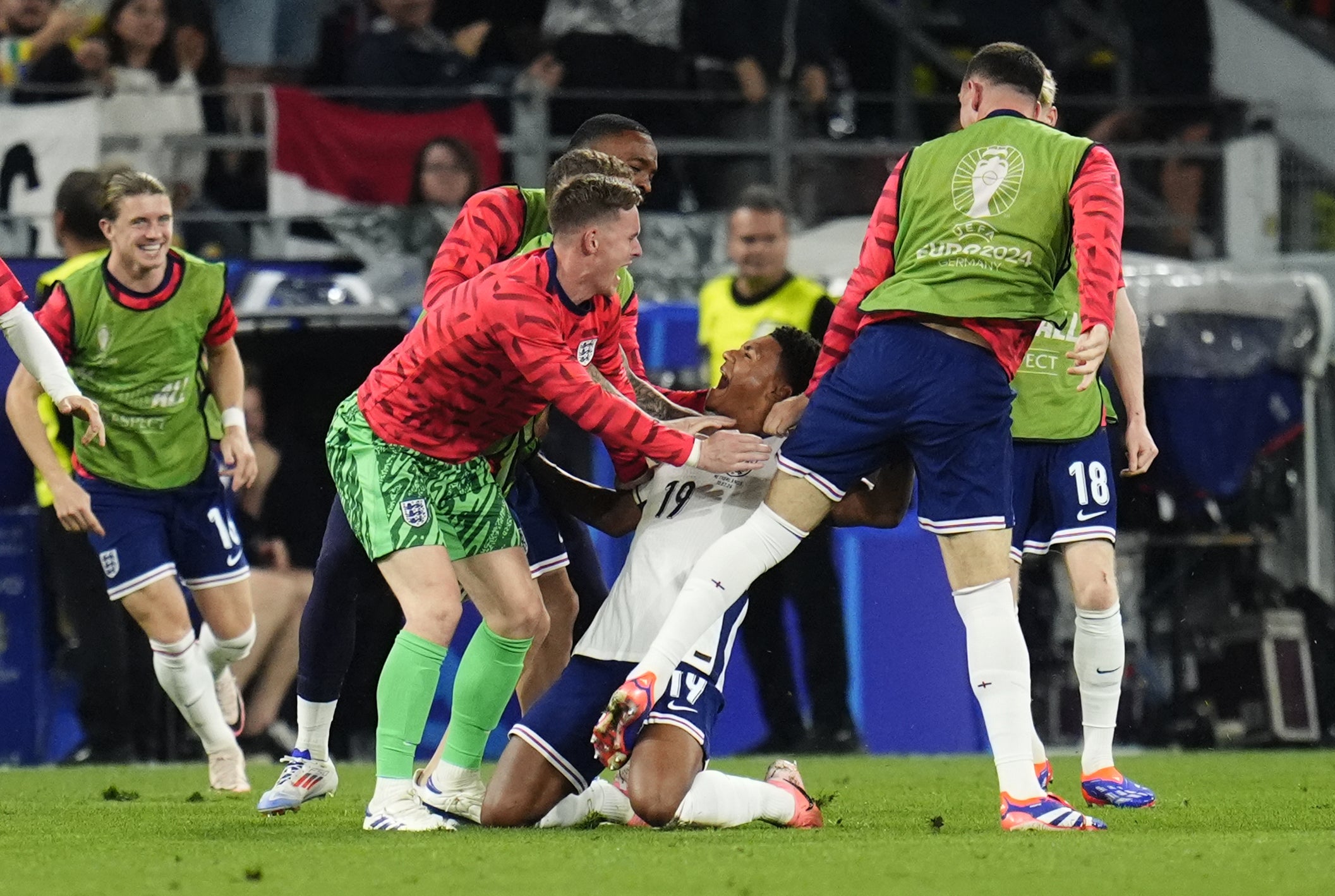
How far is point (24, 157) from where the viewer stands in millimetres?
9742

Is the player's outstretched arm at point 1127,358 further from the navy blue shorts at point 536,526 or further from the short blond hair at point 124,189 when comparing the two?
the short blond hair at point 124,189

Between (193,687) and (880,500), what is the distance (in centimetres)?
284

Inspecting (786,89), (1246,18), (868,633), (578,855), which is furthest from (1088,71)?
(578,855)

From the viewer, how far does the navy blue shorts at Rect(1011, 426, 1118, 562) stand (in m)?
6.47

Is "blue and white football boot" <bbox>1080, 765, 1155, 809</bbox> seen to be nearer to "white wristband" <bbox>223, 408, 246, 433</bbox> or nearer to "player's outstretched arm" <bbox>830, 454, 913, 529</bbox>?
"player's outstretched arm" <bbox>830, 454, 913, 529</bbox>

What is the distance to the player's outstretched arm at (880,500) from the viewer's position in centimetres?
578

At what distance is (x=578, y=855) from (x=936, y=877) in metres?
0.93

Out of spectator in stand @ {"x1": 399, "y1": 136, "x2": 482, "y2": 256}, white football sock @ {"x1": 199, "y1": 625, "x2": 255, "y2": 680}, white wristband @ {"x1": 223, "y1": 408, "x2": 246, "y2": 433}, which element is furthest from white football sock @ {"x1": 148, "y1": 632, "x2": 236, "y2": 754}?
spectator in stand @ {"x1": 399, "y1": 136, "x2": 482, "y2": 256}

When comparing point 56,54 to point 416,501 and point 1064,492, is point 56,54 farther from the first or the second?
point 1064,492

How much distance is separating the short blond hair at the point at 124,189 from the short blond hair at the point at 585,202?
7.34 ft

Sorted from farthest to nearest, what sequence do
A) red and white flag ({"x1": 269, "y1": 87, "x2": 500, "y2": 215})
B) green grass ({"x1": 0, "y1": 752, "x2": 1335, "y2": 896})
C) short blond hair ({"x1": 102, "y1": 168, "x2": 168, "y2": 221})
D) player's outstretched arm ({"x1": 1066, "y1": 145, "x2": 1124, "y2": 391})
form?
red and white flag ({"x1": 269, "y1": 87, "x2": 500, "y2": 215})
short blond hair ({"x1": 102, "y1": 168, "x2": 168, "y2": 221})
player's outstretched arm ({"x1": 1066, "y1": 145, "x2": 1124, "y2": 391})
green grass ({"x1": 0, "y1": 752, "x2": 1335, "y2": 896})

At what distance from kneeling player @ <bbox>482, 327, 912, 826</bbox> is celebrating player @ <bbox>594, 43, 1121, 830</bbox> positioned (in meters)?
0.41

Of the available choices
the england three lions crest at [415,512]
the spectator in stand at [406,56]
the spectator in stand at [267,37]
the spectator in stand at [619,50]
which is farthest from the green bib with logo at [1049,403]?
the spectator in stand at [267,37]

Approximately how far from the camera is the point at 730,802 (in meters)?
5.63
